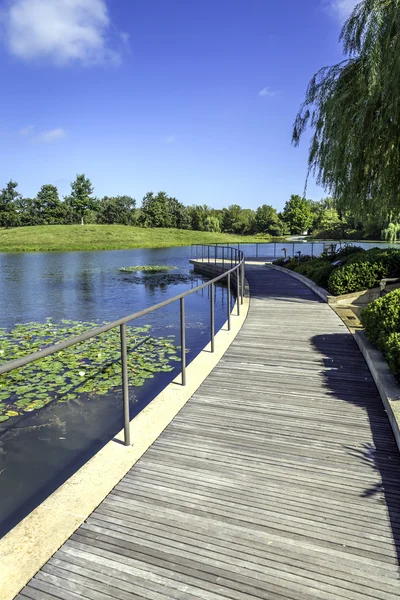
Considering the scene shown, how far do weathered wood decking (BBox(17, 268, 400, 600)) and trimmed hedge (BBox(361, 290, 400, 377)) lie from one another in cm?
44

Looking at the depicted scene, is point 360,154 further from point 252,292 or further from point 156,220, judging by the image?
point 156,220

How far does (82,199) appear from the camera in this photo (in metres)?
65.2

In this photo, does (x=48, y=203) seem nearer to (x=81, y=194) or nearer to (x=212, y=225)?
(x=81, y=194)

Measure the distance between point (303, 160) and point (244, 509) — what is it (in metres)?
9.49

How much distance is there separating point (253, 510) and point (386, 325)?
2.96m

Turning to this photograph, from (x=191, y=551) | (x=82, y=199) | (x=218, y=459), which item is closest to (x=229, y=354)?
(x=218, y=459)

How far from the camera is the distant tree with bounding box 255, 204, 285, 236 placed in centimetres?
7044

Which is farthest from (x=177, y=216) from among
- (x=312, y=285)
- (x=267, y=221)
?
(x=312, y=285)

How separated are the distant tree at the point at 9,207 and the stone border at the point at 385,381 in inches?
2925

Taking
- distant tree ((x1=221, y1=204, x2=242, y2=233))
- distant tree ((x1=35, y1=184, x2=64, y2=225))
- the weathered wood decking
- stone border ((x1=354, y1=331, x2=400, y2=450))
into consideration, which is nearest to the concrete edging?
stone border ((x1=354, y1=331, x2=400, y2=450))

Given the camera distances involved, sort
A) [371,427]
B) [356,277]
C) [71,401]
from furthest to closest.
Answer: [356,277]
[71,401]
[371,427]

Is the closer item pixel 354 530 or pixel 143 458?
pixel 354 530

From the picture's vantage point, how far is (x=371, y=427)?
9.97ft

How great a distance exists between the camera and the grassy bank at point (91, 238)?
46737 millimetres
